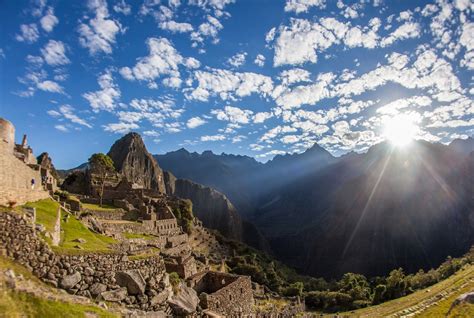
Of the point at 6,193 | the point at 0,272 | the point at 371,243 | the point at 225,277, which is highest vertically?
the point at 6,193

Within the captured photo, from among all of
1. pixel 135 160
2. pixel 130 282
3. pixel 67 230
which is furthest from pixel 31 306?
pixel 135 160

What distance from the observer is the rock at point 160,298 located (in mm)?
12922

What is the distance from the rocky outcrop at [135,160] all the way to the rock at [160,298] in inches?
4292

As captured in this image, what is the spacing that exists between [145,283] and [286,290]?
56371 mm

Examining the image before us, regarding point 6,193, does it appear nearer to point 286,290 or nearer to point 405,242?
point 286,290

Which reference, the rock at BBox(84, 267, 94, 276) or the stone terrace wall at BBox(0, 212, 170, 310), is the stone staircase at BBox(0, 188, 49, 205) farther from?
the rock at BBox(84, 267, 94, 276)

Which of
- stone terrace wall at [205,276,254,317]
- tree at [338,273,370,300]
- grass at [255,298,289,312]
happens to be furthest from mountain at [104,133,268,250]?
stone terrace wall at [205,276,254,317]

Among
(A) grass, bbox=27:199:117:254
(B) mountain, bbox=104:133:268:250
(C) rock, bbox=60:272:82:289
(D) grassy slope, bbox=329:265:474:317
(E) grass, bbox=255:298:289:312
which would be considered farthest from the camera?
(B) mountain, bbox=104:133:268:250

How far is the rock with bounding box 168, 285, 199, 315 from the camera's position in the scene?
1408 centimetres

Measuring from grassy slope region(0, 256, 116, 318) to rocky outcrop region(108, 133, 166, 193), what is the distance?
4379 inches

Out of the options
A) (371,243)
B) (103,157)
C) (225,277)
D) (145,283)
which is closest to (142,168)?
(103,157)

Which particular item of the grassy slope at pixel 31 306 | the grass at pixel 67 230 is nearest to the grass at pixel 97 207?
the grass at pixel 67 230

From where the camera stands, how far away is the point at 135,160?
127 metres

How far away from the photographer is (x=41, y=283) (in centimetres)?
1038
